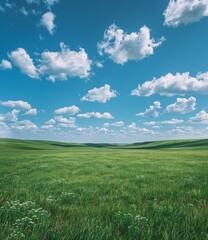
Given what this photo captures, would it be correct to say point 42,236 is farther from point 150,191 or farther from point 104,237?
point 150,191

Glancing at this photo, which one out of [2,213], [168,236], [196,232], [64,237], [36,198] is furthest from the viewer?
[36,198]

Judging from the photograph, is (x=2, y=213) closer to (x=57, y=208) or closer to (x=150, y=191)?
(x=57, y=208)

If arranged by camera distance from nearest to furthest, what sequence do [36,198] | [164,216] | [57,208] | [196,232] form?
[196,232] < [164,216] < [57,208] < [36,198]

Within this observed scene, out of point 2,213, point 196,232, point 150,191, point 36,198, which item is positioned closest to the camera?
point 196,232

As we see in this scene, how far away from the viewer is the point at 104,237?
13.7 ft

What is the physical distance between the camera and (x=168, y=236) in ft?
14.4

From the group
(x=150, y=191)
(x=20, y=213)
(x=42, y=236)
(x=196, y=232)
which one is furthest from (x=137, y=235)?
(x=150, y=191)

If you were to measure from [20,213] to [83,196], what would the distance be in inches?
135

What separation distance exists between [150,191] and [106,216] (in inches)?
161

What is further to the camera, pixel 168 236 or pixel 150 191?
pixel 150 191

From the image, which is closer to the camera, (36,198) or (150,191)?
(36,198)

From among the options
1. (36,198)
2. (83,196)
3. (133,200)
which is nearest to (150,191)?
(133,200)

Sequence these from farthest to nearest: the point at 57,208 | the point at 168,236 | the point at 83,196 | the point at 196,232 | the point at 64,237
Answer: the point at 83,196 → the point at 57,208 → the point at 196,232 → the point at 168,236 → the point at 64,237

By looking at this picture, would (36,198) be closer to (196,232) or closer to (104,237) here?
(104,237)
